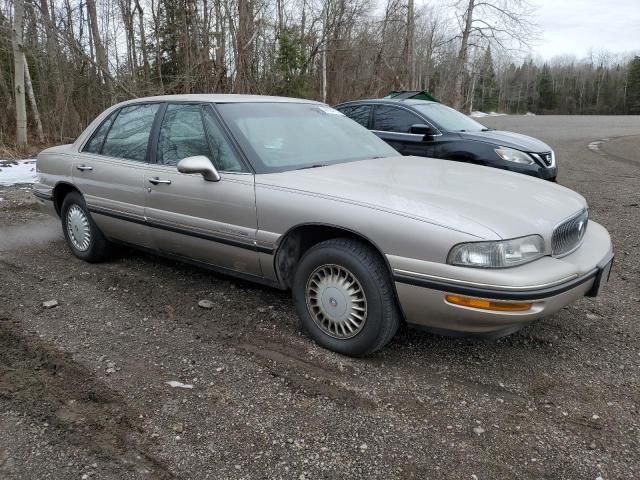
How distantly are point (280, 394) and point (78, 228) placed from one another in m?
3.09

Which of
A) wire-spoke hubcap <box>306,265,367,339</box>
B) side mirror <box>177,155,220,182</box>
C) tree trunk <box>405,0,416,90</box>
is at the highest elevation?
tree trunk <box>405,0,416,90</box>

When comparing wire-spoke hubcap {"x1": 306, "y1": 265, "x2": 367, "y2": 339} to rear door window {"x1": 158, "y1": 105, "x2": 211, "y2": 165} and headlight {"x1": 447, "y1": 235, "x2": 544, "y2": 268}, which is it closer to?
headlight {"x1": 447, "y1": 235, "x2": 544, "y2": 268}

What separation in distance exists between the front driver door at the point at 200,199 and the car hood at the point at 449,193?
0.24 metres

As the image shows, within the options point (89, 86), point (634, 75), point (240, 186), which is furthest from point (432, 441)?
point (634, 75)

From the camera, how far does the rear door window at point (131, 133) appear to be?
4.23 m

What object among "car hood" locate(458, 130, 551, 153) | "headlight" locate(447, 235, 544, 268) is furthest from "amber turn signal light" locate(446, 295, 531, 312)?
"car hood" locate(458, 130, 551, 153)

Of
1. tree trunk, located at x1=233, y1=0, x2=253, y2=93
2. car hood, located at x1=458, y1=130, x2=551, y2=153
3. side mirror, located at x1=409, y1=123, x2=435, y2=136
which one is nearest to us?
car hood, located at x1=458, y1=130, x2=551, y2=153

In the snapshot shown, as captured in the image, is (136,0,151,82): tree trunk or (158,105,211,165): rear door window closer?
(158,105,211,165): rear door window

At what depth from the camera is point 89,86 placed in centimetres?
1540

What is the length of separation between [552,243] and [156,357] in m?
2.36

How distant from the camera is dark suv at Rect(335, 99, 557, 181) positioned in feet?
23.0

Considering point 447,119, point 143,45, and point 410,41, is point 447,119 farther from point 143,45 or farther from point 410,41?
point 410,41

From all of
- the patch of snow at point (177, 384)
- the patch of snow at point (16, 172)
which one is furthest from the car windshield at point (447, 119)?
the patch of snow at point (16, 172)

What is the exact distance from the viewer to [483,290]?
8.55 feet
